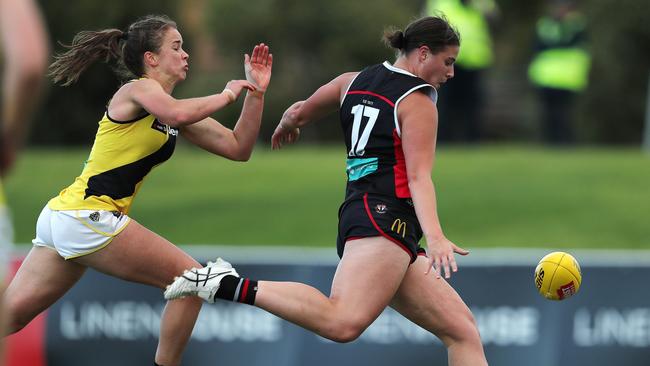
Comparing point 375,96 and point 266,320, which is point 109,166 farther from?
point 266,320

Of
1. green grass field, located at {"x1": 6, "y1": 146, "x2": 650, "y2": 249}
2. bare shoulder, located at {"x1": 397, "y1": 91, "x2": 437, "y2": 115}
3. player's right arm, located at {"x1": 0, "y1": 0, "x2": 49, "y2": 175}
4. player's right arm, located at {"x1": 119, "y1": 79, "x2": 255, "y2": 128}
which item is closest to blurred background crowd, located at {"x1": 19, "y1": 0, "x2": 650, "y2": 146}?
green grass field, located at {"x1": 6, "y1": 146, "x2": 650, "y2": 249}

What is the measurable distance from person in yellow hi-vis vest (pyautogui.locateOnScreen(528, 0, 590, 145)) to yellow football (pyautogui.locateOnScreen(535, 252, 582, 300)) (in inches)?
335

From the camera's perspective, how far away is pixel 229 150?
631 cm

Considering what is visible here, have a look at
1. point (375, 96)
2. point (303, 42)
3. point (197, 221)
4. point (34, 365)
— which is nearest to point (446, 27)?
point (375, 96)

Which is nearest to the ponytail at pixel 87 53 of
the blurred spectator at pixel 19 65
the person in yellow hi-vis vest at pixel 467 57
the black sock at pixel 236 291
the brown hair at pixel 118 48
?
the brown hair at pixel 118 48

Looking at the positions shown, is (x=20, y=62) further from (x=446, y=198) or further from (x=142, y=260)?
(x=446, y=198)

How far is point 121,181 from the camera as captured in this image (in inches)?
231

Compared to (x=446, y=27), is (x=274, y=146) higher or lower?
lower

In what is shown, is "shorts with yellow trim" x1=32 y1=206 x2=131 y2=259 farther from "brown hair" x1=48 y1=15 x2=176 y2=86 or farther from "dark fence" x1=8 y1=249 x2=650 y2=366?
"dark fence" x1=8 y1=249 x2=650 y2=366

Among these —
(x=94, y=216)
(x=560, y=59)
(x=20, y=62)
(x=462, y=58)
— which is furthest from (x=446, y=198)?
(x=20, y=62)

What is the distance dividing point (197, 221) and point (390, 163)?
6.98 m

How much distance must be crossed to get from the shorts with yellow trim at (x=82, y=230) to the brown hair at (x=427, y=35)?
1.64 m

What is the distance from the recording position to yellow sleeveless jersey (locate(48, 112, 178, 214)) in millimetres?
5836

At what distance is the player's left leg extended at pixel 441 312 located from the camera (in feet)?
19.7
